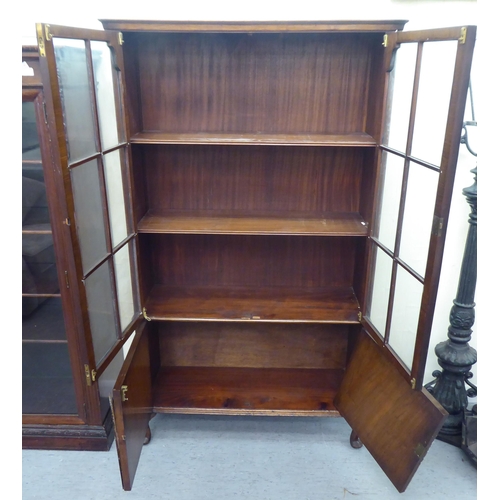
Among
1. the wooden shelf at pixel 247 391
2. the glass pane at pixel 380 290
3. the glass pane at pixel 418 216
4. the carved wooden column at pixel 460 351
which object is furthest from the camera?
the wooden shelf at pixel 247 391

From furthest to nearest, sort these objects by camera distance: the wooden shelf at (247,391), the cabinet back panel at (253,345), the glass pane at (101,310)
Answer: the cabinet back panel at (253,345) < the wooden shelf at (247,391) < the glass pane at (101,310)

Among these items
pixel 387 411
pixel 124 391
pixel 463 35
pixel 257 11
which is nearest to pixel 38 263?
pixel 124 391

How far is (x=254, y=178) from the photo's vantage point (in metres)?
1.61

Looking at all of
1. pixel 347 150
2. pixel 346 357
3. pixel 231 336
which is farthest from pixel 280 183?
pixel 346 357

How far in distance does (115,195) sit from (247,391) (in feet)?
2.90

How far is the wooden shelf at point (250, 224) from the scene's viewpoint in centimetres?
147

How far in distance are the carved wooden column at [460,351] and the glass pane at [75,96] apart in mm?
1182

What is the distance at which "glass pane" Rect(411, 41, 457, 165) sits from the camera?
1.05m

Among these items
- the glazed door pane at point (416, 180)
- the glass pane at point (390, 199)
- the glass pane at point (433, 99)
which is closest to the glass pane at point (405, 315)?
the glazed door pane at point (416, 180)

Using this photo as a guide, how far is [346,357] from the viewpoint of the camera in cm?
184

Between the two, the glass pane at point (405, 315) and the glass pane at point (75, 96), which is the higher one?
the glass pane at point (75, 96)

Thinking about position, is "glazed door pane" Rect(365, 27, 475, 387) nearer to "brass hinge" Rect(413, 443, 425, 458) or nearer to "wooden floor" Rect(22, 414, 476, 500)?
"brass hinge" Rect(413, 443, 425, 458)

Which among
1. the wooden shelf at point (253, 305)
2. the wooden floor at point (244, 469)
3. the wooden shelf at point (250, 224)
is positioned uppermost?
the wooden shelf at point (250, 224)

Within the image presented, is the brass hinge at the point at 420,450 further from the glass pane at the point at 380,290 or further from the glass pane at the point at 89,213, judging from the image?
the glass pane at the point at 89,213
